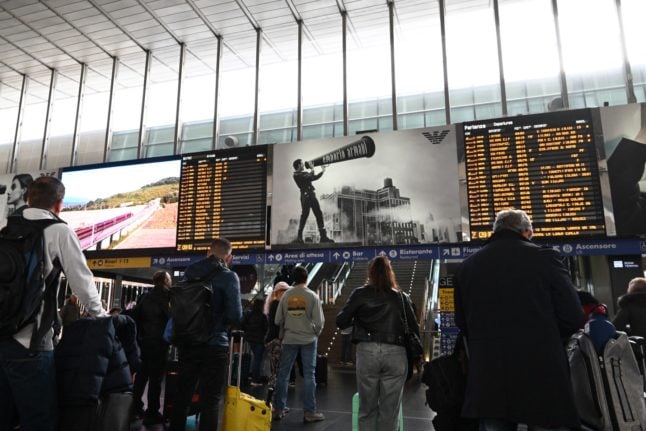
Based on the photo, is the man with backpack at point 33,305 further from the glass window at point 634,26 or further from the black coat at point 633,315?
the glass window at point 634,26

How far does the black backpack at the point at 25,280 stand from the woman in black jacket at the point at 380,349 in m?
2.07

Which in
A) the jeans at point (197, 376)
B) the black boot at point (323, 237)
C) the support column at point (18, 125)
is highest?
the support column at point (18, 125)

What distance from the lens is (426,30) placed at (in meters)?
9.64

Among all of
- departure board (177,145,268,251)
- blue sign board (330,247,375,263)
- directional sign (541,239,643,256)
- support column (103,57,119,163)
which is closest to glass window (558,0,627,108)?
directional sign (541,239,643,256)

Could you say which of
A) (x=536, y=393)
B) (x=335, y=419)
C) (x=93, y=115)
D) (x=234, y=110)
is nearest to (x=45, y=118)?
(x=93, y=115)

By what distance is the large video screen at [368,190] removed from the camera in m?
7.34

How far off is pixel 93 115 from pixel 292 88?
538cm

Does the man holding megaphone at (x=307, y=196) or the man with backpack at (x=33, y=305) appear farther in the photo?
the man holding megaphone at (x=307, y=196)

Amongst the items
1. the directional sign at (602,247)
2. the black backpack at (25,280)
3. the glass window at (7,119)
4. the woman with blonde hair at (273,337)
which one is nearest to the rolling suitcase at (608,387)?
the black backpack at (25,280)

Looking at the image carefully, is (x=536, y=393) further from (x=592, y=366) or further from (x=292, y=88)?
(x=292, y=88)

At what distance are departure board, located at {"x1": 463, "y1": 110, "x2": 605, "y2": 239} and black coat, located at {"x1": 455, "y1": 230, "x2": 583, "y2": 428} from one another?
463 cm

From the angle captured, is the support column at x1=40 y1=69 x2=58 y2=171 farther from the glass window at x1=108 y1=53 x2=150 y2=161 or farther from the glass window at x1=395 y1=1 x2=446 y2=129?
the glass window at x1=395 y1=1 x2=446 y2=129

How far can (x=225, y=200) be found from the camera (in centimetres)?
835

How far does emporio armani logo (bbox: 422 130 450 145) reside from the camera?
7477mm
